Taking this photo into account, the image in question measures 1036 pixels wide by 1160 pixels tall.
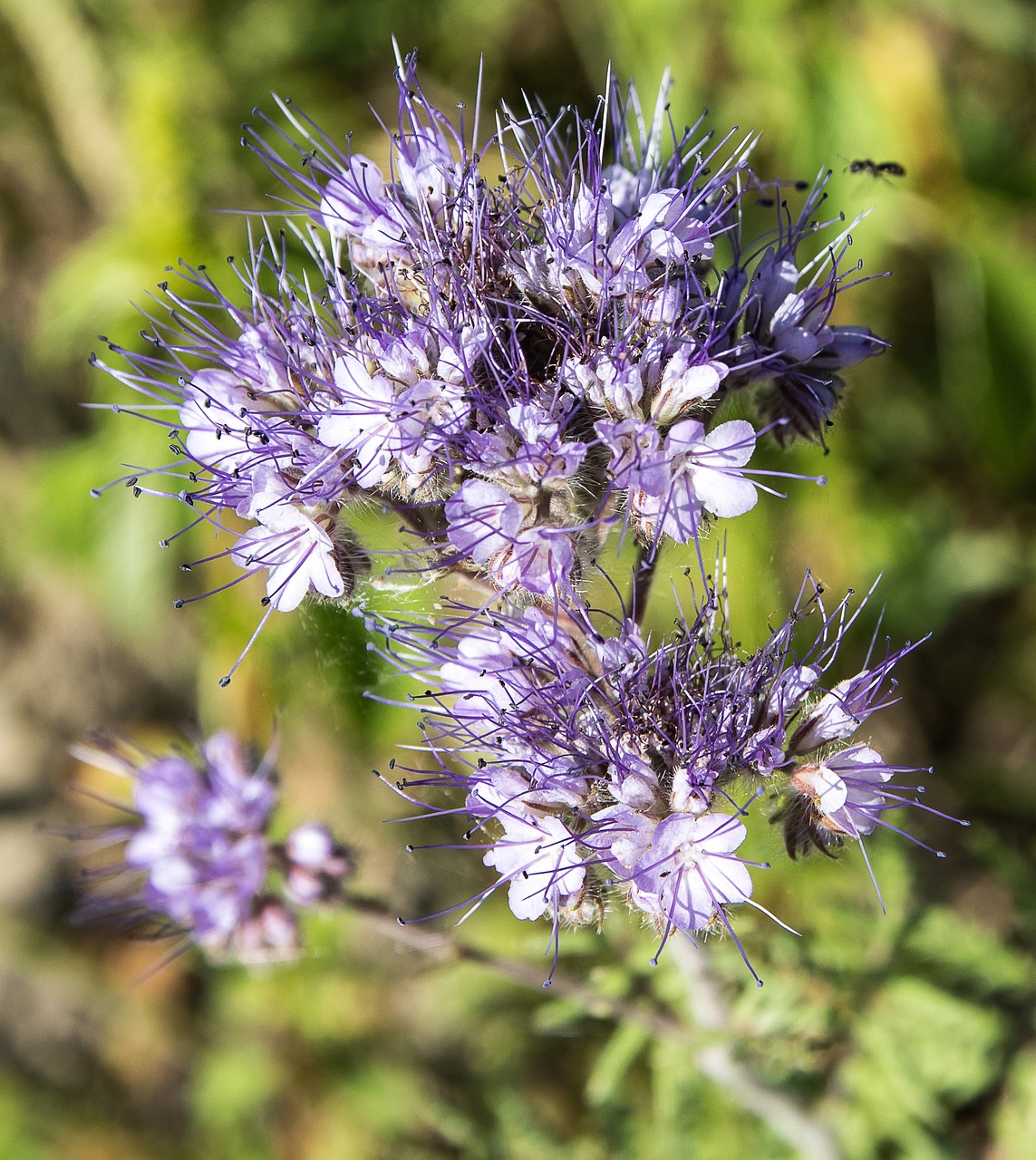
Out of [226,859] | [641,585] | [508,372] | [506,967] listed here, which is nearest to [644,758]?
[641,585]

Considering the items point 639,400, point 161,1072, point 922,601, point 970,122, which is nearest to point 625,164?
point 639,400

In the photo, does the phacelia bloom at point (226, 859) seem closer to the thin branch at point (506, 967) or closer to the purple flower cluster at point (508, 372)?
the thin branch at point (506, 967)

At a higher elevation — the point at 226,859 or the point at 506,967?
the point at 226,859

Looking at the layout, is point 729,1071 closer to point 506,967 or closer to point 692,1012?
point 692,1012

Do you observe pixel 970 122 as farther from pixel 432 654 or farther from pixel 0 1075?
pixel 0 1075

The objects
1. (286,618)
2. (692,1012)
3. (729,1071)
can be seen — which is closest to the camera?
(729,1071)

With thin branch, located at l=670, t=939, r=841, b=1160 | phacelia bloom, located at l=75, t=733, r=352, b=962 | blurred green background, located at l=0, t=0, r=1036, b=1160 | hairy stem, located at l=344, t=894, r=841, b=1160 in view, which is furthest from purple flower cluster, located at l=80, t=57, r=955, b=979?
blurred green background, located at l=0, t=0, r=1036, b=1160

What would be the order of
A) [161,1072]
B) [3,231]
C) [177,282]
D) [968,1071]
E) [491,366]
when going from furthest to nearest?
[3,231]
[161,1072]
[177,282]
[968,1071]
[491,366]
